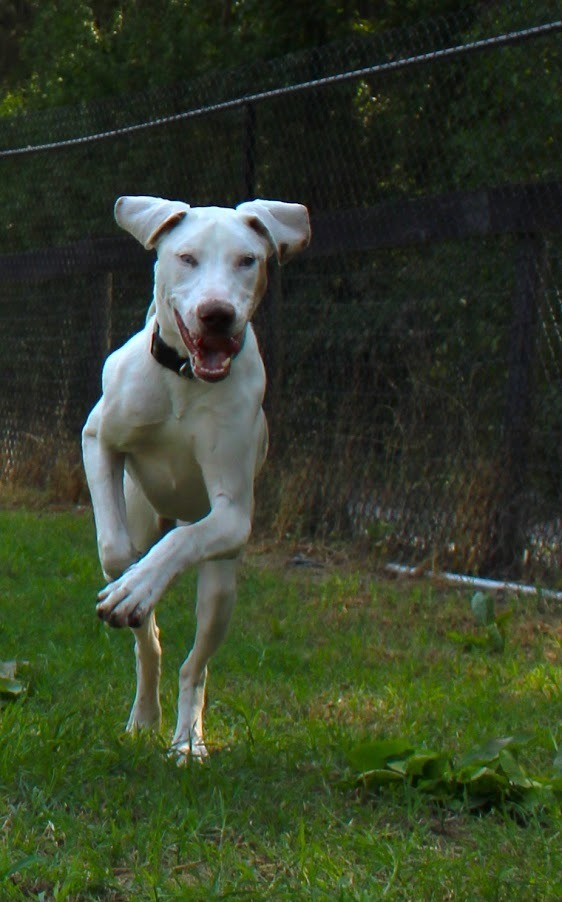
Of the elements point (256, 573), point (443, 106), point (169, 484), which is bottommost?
point (256, 573)

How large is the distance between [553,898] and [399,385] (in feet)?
15.4

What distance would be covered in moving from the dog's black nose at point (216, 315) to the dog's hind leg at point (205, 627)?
2.66 feet

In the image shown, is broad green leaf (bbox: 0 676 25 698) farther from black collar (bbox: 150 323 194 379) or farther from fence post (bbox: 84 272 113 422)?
fence post (bbox: 84 272 113 422)

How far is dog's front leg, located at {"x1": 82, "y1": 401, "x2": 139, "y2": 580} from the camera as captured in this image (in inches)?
158

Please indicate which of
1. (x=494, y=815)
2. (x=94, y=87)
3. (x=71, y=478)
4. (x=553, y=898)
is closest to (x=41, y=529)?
(x=71, y=478)

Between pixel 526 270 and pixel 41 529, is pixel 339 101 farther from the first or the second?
pixel 41 529

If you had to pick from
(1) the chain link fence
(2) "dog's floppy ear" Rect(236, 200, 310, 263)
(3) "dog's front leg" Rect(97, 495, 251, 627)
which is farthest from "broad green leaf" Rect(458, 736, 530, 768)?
(1) the chain link fence

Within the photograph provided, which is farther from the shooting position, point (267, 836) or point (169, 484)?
point (169, 484)

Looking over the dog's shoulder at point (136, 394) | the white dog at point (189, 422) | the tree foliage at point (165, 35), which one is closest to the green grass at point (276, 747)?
the white dog at point (189, 422)

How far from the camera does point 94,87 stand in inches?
637

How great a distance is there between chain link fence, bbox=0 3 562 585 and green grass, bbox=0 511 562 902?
0.57m

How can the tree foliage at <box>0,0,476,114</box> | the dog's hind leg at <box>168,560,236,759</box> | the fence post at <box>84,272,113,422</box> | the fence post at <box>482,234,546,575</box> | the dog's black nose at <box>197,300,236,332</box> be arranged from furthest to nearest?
the tree foliage at <box>0,0,476,114</box>
the fence post at <box>84,272,113,422</box>
the fence post at <box>482,234,546,575</box>
the dog's hind leg at <box>168,560,236,759</box>
the dog's black nose at <box>197,300,236,332</box>

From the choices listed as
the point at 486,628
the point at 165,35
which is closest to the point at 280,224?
the point at 486,628

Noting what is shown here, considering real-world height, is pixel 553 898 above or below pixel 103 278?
below
